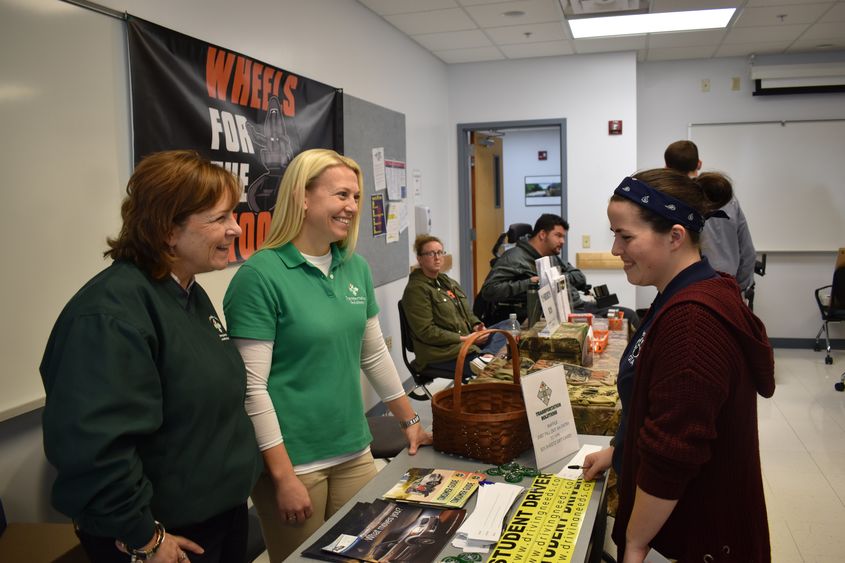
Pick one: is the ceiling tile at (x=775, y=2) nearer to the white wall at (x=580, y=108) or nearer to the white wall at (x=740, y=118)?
the white wall at (x=580, y=108)

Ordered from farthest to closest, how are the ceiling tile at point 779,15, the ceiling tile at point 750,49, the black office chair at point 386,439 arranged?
the ceiling tile at point 750,49 → the ceiling tile at point 779,15 → the black office chair at point 386,439

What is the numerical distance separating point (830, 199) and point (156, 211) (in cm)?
703

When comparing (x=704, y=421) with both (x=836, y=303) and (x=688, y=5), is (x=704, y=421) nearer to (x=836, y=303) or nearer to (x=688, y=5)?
(x=688, y=5)

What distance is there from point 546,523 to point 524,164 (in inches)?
380

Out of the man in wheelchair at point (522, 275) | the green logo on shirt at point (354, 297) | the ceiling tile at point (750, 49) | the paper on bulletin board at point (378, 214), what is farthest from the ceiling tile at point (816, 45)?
the green logo on shirt at point (354, 297)

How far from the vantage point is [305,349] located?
172 centimetres

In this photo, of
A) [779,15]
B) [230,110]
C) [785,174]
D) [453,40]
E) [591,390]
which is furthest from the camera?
[785,174]

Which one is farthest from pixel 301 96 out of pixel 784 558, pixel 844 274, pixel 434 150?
pixel 844 274

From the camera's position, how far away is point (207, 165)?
54.8 inches

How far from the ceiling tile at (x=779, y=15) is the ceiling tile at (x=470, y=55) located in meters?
1.99

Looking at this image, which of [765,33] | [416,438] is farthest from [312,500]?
[765,33]

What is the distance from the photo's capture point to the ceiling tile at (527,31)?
17.2 ft

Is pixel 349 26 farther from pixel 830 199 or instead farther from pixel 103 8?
pixel 830 199

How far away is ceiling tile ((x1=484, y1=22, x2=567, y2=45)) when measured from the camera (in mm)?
5238
